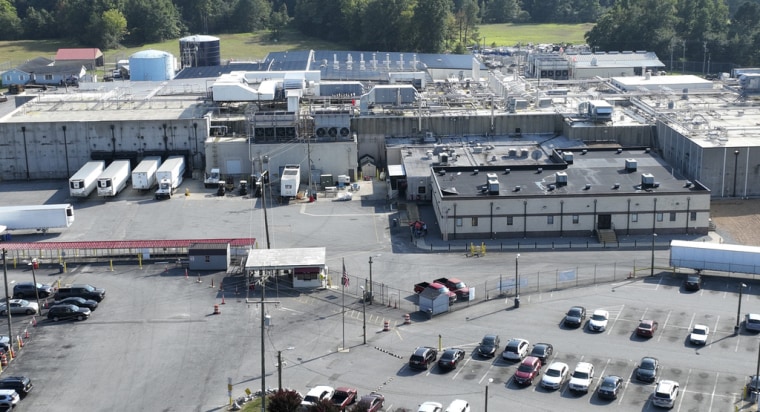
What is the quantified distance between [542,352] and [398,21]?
99334 millimetres

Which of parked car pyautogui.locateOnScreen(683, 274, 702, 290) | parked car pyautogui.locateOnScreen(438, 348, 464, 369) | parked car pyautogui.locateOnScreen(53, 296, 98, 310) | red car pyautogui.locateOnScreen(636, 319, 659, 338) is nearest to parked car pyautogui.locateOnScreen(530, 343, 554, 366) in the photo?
parked car pyautogui.locateOnScreen(438, 348, 464, 369)

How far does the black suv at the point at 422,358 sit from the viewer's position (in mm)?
43281

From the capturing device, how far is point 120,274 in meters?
56.9

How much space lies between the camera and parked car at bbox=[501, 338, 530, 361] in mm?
43938

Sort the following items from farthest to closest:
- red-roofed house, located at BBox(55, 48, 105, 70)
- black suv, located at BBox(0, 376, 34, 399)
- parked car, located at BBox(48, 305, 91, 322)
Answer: red-roofed house, located at BBox(55, 48, 105, 70), parked car, located at BBox(48, 305, 91, 322), black suv, located at BBox(0, 376, 34, 399)

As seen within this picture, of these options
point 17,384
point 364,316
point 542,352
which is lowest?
point 17,384

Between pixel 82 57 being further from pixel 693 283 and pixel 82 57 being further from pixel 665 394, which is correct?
pixel 665 394

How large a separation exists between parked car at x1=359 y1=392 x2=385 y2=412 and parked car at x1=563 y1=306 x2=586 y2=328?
11.8 metres

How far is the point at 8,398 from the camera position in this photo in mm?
40594

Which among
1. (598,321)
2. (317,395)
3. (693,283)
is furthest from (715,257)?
(317,395)

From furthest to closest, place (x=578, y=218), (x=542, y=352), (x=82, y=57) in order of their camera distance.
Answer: (x=82, y=57)
(x=578, y=218)
(x=542, y=352)

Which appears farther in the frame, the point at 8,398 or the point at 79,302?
the point at 79,302

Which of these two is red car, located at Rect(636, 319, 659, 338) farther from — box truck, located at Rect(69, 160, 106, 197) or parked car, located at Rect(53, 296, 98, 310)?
box truck, located at Rect(69, 160, 106, 197)

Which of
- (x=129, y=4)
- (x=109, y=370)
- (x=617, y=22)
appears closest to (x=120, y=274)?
(x=109, y=370)
